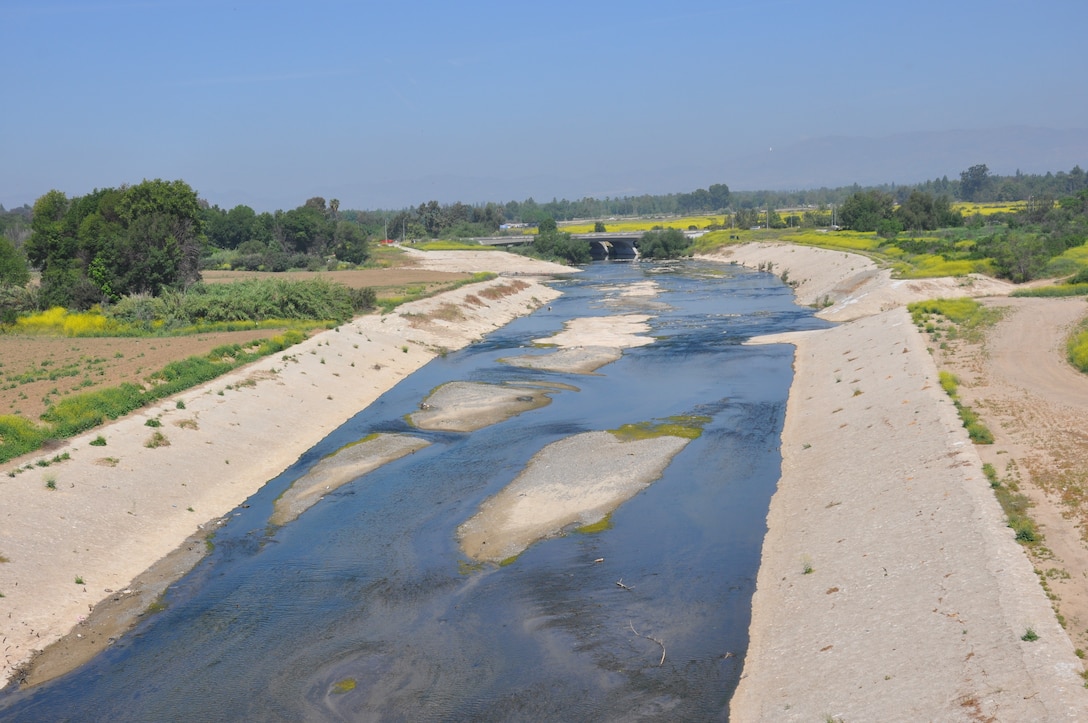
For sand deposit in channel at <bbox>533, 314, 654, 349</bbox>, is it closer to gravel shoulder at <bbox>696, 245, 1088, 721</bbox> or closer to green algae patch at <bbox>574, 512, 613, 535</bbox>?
gravel shoulder at <bbox>696, 245, 1088, 721</bbox>

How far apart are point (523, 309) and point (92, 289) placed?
32.0 metres

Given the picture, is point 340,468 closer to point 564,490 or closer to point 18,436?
point 564,490

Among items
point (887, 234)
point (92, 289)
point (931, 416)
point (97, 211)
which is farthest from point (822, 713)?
point (887, 234)

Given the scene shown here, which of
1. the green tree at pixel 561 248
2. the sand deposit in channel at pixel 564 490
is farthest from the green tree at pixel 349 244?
the sand deposit in channel at pixel 564 490

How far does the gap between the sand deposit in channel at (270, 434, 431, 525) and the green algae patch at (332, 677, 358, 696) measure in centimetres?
933

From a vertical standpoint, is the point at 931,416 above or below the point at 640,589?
above

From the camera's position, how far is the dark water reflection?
15.4 metres

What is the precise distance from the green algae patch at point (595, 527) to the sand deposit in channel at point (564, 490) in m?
0.19

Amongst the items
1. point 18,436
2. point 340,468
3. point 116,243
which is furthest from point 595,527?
point 116,243

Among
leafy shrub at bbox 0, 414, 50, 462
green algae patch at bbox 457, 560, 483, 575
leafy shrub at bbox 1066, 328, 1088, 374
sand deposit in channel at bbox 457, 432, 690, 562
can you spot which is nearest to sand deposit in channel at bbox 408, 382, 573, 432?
sand deposit in channel at bbox 457, 432, 690, 562

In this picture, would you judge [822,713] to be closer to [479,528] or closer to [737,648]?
[737,648]

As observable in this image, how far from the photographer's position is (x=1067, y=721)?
37.0 feet

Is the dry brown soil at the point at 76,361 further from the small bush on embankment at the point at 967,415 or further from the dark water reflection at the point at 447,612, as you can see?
the small bush on embankment at the point at 967,415

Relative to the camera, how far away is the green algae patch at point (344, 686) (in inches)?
615
